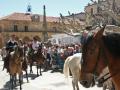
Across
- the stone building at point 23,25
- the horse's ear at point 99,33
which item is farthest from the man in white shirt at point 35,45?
the stone building at point 23,25

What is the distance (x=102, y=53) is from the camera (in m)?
5.97

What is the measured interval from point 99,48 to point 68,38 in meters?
25.5

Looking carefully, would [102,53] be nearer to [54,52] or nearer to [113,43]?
[113,43]

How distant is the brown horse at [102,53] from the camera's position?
19.5 ft

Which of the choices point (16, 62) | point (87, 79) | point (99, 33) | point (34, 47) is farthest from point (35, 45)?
point (99, 33)

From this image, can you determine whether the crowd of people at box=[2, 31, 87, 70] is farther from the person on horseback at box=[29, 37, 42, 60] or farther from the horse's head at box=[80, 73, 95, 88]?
the horse's head at box=[80, 73, 95, 88]

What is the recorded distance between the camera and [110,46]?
5980mm

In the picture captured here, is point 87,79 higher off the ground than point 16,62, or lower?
higher

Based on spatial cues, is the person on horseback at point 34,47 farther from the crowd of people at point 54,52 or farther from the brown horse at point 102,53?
the brown horse at point 102,53

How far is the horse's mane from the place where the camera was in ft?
19.6

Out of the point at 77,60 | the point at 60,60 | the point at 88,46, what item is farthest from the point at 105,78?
the point at 60,60

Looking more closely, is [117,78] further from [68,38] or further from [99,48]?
[68,38]

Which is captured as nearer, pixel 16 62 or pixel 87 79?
pixel 87 79

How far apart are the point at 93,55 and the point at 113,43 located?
0.38 m
